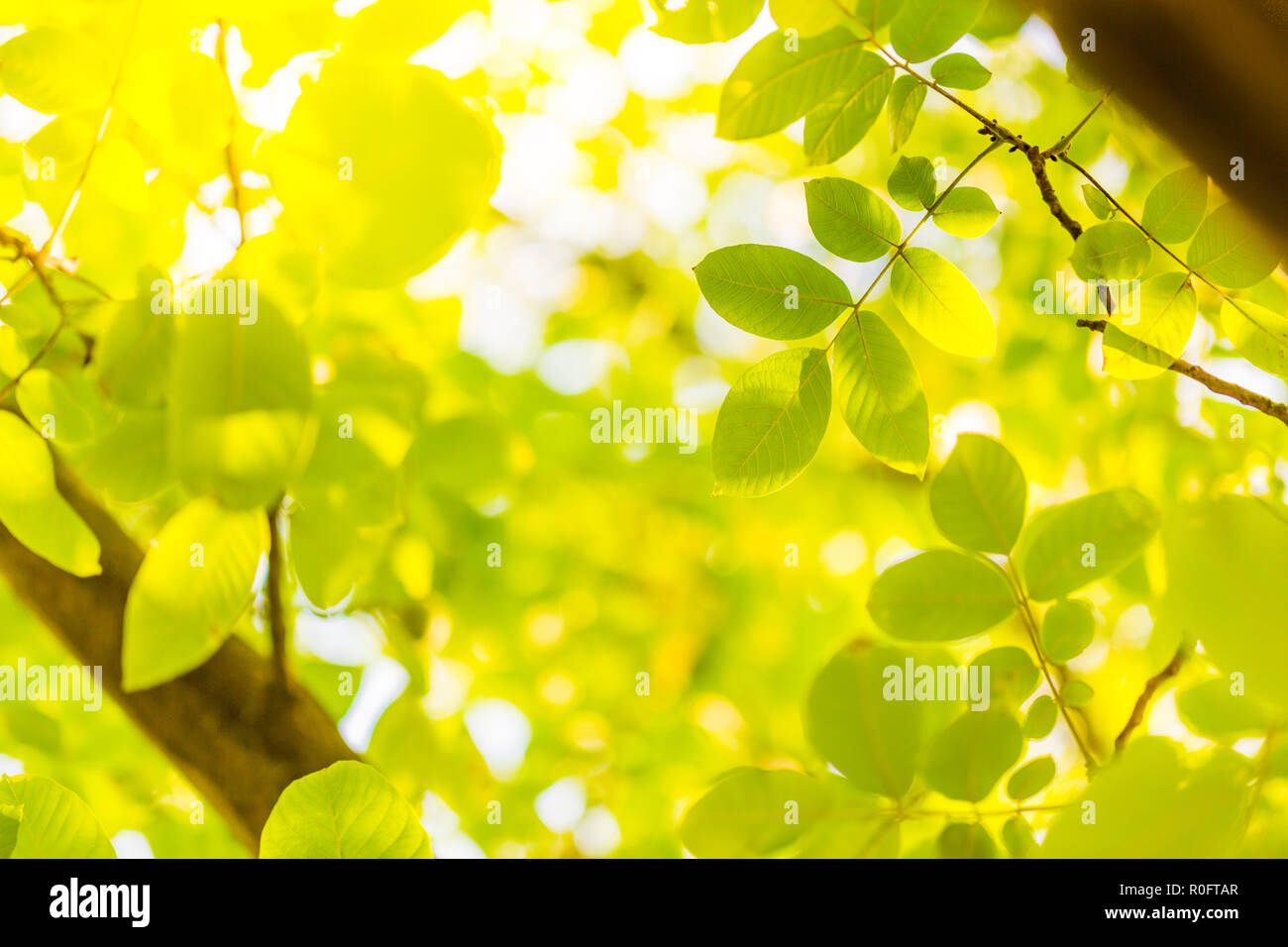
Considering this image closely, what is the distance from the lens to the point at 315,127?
51 centimetres

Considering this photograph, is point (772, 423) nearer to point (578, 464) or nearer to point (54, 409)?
point (54, 409)

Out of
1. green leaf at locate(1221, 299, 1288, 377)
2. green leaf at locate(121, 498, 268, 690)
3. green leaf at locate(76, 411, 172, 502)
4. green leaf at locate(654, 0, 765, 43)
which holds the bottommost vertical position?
green leaf at locate(121, 498, 268, 690)

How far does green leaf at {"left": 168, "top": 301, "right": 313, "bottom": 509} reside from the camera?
1.63ft

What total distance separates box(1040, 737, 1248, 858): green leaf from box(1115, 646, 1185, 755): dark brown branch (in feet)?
0.48

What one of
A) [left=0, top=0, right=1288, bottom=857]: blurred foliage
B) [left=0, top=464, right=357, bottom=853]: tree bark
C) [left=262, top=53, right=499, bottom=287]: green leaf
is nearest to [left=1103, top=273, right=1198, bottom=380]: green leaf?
[left=0, top=0, right=1288, bottom=857]: blurred foliage

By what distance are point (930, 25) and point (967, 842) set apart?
0.68m

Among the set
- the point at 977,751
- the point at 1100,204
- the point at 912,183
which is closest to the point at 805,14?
the point at 912,183

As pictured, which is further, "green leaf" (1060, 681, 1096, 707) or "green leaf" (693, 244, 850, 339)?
"green leaf" (1060, 681, 1096, 707)

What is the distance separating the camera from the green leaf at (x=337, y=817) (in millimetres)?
603

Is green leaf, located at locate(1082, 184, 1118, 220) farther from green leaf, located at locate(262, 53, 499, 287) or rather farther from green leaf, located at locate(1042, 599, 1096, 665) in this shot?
green leaf, located at locate(262, 53, 499, 287)

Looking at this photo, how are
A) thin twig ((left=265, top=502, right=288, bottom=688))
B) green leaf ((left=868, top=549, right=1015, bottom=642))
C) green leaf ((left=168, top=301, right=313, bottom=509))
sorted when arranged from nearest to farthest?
green leaf ((left=168, top=301, right=313, bottom=509))
green leaf ((left=868, top=549, right=1015, bottom=642))
thin twig ((left=265, top=502, right=288, bottom=688))

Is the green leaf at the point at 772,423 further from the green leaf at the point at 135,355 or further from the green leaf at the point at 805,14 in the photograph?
the green leaf at the point at 135,355

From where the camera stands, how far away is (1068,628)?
73 centimetres
